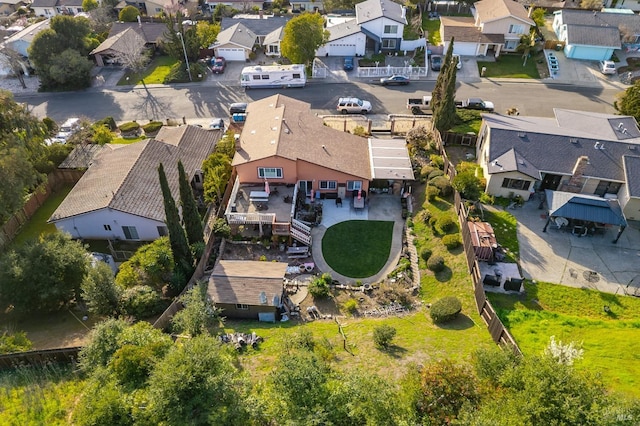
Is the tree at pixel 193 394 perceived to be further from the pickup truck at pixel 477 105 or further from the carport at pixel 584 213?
the pickup truck at pixel 477 105

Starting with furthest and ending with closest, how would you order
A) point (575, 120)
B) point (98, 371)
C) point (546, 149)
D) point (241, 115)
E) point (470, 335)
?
point (241, 115) < point (575, 120) < point (546, 149) < point (470, 335) < point (98, 371)

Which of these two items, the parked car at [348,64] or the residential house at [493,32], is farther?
the residential house at [493,32]

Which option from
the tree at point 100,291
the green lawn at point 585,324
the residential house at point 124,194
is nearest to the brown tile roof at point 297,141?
the residential house at point 124,194

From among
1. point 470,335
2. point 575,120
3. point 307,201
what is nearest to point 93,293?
point 307,201

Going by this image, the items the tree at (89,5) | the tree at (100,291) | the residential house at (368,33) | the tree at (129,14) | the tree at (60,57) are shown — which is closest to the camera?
the tree at (100,291)

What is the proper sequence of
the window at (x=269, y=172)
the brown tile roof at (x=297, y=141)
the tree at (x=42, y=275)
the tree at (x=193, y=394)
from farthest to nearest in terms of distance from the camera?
the window at (x=269, y=172) < the brown tile roof at (x=297, y=141) < the tree at (x=42, y=275) < the tree at (x=193, y=394)

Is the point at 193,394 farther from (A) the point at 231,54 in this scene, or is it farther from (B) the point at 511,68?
(B) the point at 511,68

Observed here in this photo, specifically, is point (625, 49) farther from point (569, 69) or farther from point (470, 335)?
point (470, 335)

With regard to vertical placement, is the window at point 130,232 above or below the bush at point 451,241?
below

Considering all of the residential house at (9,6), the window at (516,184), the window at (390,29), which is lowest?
the window at (516,184)
